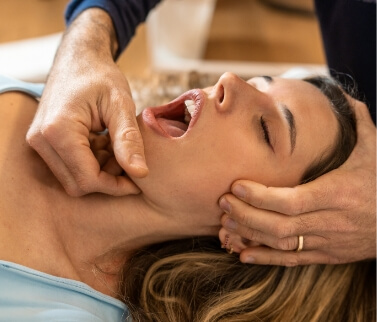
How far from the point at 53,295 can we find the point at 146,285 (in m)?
0.24

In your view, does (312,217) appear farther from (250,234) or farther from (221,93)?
(221,93)

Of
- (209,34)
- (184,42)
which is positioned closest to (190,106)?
(184,42)

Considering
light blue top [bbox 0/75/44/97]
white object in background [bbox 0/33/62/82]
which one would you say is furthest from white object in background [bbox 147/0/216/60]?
light blue top [bbox 0/75/44/97]

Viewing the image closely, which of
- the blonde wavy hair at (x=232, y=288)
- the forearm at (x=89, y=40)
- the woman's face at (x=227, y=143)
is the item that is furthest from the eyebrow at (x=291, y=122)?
the forearm at (x=89, y=40)

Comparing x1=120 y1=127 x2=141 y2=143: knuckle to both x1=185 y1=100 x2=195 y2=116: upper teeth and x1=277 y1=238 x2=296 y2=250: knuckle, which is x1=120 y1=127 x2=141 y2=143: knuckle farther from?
x1=277 y1=238 x2=296 y2=250: knuckle

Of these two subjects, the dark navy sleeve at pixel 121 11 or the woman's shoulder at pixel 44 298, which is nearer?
the woman's shoulder at pixel 44 298

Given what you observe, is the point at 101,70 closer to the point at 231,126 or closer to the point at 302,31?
the point at 231,126

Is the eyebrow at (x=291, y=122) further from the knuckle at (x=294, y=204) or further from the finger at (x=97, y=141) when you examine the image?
the finger at (x=97, y=141)

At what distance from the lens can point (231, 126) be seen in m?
1.22

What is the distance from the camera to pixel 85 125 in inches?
46.6

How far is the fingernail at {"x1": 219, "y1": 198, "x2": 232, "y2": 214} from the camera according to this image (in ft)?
4.02

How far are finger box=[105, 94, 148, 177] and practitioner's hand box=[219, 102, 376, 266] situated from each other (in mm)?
240

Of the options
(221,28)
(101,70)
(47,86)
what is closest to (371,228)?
(101,70)

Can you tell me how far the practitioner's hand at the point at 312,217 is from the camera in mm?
1200
